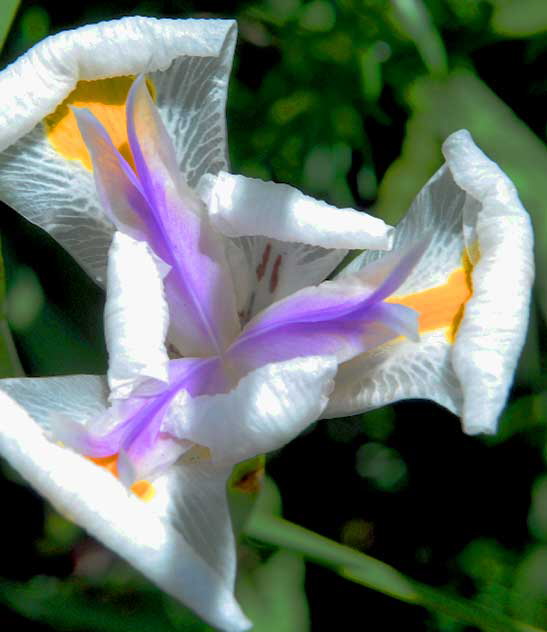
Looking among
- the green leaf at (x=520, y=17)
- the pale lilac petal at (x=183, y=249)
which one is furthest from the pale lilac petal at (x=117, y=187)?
the green leaf at (x=520, y=17)

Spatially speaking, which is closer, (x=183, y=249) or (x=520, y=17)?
(x=183, y=249)

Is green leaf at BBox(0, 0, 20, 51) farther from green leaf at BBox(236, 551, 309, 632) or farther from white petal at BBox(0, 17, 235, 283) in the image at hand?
green leaf at BBox(236, 551, 309, 632)

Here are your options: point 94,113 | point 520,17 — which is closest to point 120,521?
point 94,113

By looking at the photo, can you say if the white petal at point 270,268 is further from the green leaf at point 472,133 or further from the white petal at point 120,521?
the white petal at point 120,521

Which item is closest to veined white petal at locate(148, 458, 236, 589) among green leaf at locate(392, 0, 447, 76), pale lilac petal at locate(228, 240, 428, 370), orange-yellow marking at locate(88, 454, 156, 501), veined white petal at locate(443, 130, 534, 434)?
orange-yellow marking at locate(88, 454, 156, 501)

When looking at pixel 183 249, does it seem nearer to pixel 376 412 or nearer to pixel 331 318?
pixel 331 318

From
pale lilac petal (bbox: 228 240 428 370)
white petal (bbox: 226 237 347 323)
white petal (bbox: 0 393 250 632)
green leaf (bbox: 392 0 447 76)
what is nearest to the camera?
white petal (bbox: 0 393 250 632)
